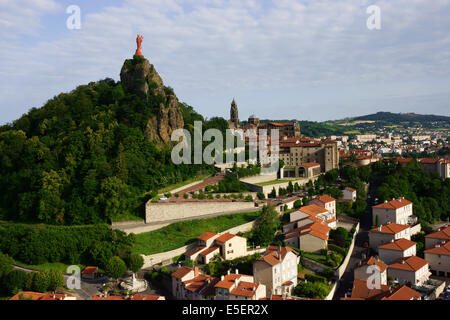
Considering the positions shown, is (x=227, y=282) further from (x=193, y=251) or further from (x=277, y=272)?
(x=193, y=251)

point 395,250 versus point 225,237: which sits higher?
point 225,237

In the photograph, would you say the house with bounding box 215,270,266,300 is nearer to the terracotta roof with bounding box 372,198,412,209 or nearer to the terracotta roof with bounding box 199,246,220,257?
the terracotta roof with bounding box 199,246,220,257

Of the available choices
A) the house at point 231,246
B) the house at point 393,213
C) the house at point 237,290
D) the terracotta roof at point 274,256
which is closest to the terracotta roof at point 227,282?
the house at point 237,290

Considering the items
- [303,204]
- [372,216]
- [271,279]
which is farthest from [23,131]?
[372,216]

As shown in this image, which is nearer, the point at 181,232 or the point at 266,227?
the point at 266,227

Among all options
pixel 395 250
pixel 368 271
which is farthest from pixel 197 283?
pixel 395 250

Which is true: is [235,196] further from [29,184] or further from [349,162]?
[349,162]

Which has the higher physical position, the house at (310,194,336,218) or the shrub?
the house at (310,194,336,218)


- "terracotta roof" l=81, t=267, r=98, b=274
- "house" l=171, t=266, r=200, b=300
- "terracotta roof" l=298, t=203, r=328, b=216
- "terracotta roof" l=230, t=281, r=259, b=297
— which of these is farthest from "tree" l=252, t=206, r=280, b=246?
"terracotta roof" l=81, t=267, r=98, b=274
